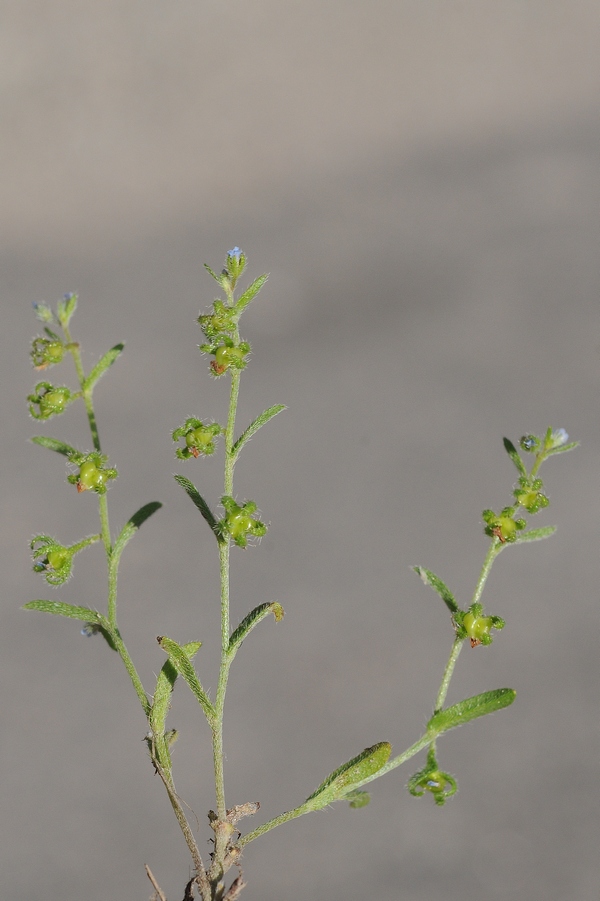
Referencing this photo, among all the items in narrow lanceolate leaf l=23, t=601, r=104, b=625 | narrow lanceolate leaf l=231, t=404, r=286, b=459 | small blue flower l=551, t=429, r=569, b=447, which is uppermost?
narrow lanceolate leaf l=231, t=404, r=286, b=459

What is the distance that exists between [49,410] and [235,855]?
0.41 m

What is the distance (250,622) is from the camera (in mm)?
677

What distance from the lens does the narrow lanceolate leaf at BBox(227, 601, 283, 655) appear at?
0.66 m

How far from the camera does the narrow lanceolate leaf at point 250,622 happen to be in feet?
2.17

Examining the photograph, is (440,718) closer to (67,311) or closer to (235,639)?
(235,639)

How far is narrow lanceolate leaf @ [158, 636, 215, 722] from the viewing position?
26.4 inches

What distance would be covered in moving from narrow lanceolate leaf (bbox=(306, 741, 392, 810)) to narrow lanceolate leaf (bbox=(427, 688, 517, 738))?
47 mm

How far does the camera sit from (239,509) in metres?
0.62

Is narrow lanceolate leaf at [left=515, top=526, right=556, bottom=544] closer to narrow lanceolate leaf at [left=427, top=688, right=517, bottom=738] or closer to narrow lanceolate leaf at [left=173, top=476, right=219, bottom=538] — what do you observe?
A: narrow lanceolate leaf at [left=427, top=688, right=517, bottom=738]

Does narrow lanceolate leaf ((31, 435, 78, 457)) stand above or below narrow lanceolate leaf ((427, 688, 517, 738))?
above

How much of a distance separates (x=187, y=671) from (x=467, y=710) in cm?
24

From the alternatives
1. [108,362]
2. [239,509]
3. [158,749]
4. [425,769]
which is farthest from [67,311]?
[425,769]

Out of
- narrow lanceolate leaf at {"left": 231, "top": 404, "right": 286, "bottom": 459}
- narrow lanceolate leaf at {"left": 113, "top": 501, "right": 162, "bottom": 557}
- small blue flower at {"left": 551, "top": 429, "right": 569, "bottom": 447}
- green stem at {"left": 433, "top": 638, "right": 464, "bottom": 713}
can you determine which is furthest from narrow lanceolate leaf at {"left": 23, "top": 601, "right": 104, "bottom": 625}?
small blue flower at {"left": 551, "top": 429, "right": 569, "bottom": 447}

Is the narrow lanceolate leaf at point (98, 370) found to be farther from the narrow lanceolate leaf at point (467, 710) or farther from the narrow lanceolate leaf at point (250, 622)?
the narrow lanceolate leaf at point (467, 710)
